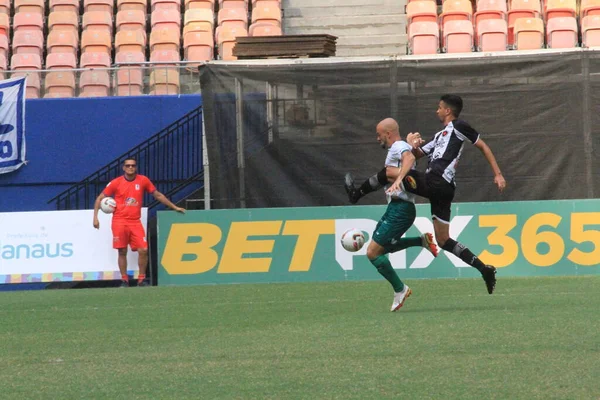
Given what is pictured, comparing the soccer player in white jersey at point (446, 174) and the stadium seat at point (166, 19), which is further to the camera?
the stadium seat at point (166, 19)

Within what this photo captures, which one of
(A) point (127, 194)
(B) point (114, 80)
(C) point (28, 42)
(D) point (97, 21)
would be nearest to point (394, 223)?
(A) point (127, 194)

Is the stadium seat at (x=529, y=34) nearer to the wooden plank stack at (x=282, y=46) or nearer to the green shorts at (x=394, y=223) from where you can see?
the wooden plank stack at (x=282, y=46)

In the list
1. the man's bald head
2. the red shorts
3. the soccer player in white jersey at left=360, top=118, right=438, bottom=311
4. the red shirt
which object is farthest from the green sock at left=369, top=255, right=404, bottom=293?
the red shirt

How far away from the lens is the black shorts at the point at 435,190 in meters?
11.1

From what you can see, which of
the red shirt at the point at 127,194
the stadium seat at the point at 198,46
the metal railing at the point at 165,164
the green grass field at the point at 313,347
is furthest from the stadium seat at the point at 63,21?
the green grass field at the point at 313,347

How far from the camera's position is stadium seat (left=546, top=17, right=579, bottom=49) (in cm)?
2134

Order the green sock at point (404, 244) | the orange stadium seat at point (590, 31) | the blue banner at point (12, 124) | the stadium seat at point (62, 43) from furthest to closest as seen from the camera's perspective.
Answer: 1. the stadium seat at point (62, 43)
2. the orange stadium seat at point (590, 31)
3. the blue banner at point (12, 124)
4. the green sock at point (404, 244)

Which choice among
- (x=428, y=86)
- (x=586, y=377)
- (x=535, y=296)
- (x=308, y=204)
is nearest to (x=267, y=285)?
(x=308, y=204)

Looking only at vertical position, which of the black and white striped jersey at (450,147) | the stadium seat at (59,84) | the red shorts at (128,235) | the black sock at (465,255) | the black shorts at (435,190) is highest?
the stadium seat at (59,84)

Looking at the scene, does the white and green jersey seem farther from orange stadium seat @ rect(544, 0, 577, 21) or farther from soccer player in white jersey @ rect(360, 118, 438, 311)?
orange stadium seat @ rect(544, 0, 577, 21)

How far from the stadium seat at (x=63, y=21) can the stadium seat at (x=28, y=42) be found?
0.36 m

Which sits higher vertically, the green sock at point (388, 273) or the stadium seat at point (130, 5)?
the stadium seat at point (130, 5)

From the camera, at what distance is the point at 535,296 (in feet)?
39.9

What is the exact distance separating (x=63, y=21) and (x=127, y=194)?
6.45m
